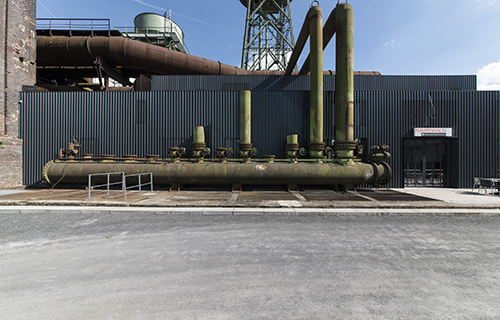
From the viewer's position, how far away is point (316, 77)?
12164 millimetres

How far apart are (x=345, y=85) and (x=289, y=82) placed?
613 centimetres

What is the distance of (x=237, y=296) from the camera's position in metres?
A: 2.75

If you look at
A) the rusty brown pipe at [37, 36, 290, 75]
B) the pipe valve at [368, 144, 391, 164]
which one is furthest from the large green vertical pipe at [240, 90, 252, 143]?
the rusty brown pipe at [37, 36, 290, 75]

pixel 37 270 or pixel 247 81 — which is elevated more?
pixel 247 81

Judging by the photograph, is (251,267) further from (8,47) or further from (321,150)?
(8,47)

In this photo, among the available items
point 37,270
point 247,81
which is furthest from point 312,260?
point 247,81

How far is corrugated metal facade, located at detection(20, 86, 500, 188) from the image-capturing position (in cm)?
1328

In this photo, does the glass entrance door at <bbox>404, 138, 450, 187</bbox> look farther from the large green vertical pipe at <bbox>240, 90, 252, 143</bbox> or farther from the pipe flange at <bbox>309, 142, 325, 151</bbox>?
the large green vertical pipe at <bbox>240, 90, 252, 143</bbox>

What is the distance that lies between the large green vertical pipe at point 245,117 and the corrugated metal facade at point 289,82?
16.0 ft

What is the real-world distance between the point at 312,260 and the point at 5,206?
36.4 ft

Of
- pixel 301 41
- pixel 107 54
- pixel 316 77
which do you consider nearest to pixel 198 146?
pixel 316 77

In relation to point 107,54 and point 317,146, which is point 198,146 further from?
point 107,54

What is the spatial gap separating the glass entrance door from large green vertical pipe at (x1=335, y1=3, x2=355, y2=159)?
6.23 meters

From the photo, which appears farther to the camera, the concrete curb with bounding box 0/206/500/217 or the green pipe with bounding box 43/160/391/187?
the green pipe with bounding box 43/160/391/187
